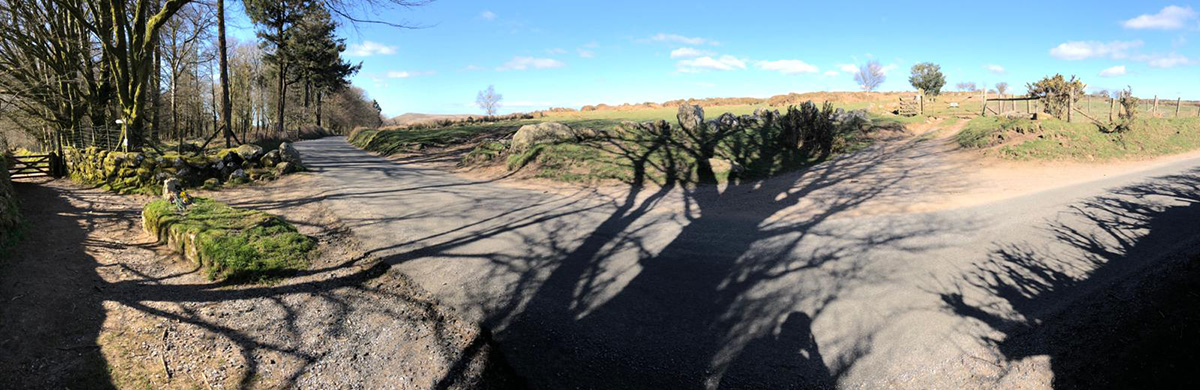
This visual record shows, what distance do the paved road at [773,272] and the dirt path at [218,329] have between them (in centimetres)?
53

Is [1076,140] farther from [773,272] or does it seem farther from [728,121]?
[773,272]

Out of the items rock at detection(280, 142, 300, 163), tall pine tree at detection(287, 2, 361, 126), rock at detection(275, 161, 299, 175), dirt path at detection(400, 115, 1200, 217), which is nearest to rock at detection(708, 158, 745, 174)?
dirt path at detection(400, 115, 1200, 217)

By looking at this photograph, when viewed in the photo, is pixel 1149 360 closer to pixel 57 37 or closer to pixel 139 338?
pixel 139 338

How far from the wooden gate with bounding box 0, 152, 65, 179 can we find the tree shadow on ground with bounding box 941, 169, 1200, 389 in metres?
21.1

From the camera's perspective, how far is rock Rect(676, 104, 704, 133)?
67.0 feet

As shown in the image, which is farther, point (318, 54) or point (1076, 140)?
point (318, 54)

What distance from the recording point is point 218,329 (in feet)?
15.1

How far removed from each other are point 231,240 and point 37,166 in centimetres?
1397

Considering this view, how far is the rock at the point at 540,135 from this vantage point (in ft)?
51.9

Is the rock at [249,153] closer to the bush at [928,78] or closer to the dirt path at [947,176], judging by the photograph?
the dirt path at [947,176]

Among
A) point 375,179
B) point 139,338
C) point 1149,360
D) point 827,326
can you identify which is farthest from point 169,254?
point 1149,360

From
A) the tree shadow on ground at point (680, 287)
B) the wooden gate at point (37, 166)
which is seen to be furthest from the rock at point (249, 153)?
the tree shadow on ground at point (680, 287)

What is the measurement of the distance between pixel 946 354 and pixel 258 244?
25.8 feet

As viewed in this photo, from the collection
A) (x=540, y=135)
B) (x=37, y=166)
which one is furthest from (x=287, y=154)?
(x=37, y=166)
